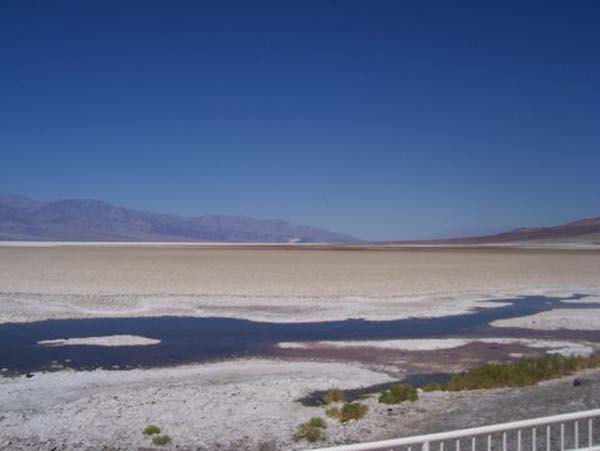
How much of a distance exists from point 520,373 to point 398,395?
112 inches

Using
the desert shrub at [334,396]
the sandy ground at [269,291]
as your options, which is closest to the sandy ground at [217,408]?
the desert shrub at [334,396]

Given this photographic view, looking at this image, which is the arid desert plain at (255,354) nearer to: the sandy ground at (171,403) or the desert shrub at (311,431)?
the sandy ground at (171,403)

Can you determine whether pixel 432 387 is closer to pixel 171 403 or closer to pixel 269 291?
pixel 171 403

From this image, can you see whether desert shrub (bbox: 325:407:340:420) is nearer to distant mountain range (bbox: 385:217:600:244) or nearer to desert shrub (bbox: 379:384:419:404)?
desert shrub (bbox: 379:384:419:404)

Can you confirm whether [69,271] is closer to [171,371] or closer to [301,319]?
[301,319]

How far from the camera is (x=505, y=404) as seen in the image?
33.0 feet

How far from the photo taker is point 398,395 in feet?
35.1

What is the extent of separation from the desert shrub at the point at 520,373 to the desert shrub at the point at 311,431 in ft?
10.2

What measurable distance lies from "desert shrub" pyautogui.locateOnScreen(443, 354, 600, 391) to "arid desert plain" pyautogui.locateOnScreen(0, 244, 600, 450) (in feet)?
1.57

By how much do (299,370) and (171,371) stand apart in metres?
2.58

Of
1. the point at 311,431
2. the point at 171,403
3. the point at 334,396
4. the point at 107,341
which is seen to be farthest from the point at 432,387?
the point at 107,341

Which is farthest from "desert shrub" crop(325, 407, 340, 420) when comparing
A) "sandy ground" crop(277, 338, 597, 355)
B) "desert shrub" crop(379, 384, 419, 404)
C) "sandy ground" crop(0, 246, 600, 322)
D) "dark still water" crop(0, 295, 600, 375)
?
"sandy ground" crop(0, 246, 600, 322)

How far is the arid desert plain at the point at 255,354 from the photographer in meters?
9.45

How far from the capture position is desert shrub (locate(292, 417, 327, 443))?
877cm
